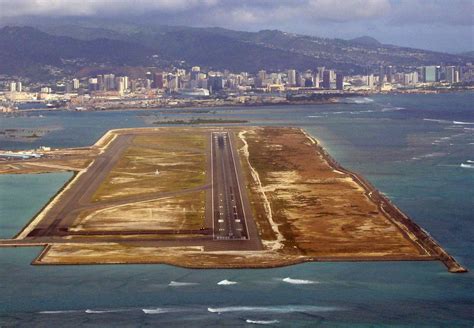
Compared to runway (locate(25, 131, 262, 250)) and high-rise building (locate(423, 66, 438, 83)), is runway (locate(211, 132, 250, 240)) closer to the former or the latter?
runway (locate(25, 131, 262, 250))

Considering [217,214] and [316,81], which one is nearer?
[217,214]

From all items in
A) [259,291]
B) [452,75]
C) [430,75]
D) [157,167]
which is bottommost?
[259,291]

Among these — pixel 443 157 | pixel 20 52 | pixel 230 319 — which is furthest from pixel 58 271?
pixel 20 52

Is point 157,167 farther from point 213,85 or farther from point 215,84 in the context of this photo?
point 215,84

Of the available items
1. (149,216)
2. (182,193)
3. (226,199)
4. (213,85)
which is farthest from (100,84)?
(149,216)

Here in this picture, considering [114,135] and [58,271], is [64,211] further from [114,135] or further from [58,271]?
[114,135]

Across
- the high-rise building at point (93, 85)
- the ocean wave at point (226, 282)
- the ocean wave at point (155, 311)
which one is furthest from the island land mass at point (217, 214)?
the high-rise building at point (93, 85)
